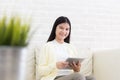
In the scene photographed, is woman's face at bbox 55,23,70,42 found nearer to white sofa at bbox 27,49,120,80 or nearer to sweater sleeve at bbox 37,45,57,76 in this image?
sweater sleeve at bbox 37,45,57,76

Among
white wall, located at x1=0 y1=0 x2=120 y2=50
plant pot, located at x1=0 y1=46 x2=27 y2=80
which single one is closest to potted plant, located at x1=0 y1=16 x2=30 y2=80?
plant pot, located at x1=0 y1=46 x2=27 y2=80

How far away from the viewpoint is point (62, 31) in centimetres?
247

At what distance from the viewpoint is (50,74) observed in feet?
7.73

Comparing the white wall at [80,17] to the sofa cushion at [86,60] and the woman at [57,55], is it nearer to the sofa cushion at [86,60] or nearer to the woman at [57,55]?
the sofa cushion at [86,60]

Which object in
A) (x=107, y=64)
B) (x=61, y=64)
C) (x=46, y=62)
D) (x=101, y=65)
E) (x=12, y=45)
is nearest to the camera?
(x=12, y=45)

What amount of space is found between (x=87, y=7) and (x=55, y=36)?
1.80 ft

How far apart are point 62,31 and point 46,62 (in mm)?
322

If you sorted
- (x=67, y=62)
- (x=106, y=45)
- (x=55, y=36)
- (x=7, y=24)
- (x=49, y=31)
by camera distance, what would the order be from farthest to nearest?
1. (x=106, y=45)
2. (x=49, y=31)
3. (x=55, y=36)
4. (x=67, y=62)
5. (x=7, y=24)

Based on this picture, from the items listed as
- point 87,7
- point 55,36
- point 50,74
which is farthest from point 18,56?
point 87,7

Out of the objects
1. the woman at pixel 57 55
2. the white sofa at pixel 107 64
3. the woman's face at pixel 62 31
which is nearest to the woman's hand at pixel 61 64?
the woman at pixel 57 55

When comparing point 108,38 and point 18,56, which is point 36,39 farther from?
point 18,56

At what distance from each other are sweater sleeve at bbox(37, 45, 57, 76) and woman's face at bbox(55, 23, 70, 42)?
0.15 meters

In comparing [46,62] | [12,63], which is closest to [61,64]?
[46,62]

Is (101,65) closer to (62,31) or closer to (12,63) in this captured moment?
(62,31)
